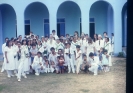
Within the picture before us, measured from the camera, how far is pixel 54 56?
7602mm

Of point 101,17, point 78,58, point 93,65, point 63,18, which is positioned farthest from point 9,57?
point 101,17

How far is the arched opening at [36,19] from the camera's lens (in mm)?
11922

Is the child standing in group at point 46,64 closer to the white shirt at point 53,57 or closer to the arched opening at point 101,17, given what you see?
the white shirt at point 53,57

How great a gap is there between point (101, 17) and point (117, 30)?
1685 millimetres

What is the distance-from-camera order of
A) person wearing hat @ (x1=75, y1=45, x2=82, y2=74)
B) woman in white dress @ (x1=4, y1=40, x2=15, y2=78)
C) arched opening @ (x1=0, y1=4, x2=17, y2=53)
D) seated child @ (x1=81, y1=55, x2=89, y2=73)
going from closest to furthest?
woman in white dress @ (x1=4, y1=40, x2=15, y2=78) < seated child @ (x1=81, y1=55, x2=89, y2=73) < person wearing hat @ (x1=75, y1=45, x2=82, y2=74) < arched opening @ (x1=0, y1=4, x2=17, y2=53)

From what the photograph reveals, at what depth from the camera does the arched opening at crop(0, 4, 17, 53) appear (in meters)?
11.8

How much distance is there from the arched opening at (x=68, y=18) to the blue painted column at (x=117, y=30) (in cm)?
220

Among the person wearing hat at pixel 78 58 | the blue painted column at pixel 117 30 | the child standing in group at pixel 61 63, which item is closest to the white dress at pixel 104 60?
the person wearing hat at pixel 78 58

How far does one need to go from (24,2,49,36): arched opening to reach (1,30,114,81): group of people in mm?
4115

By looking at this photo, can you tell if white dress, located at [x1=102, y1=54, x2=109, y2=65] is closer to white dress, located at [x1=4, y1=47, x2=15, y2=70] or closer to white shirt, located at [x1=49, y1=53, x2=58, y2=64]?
white shirt, located at [x1=49, y1=53, x2=58, y2=64]

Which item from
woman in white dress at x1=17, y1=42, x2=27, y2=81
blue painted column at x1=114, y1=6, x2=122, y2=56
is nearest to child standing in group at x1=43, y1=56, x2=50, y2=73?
woman in white dress at x1=17, y1=42, x2=27, y2=81

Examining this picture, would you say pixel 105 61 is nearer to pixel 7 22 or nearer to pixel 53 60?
pixel 53 60

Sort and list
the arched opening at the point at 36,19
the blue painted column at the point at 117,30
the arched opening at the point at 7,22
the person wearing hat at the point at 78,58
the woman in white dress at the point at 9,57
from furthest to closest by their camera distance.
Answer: the arched opening at the point at 36,19
the arched opening at the point at 7,22
the blue painted column at the point at 117,30
the person wearing hat at the point at 78,58
the woman in white dress at the point at 9,57
